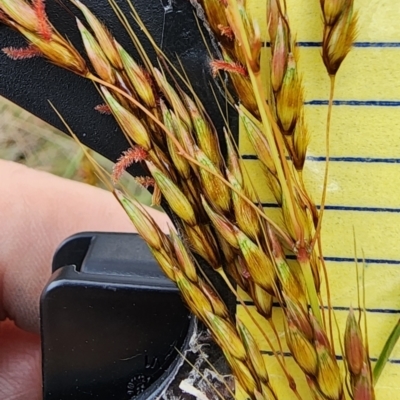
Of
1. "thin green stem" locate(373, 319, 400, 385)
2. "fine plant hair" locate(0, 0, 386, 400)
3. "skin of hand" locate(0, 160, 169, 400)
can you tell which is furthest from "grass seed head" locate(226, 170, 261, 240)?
"skin of hand" locate(0, 160, 169, 400)

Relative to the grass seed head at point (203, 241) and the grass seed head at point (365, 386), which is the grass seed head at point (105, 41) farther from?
the grass seed head at point (365, 386)

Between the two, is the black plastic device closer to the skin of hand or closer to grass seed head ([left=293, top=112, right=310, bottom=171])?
grass seed head ([left=293, top=112, right=310, bottom=171])

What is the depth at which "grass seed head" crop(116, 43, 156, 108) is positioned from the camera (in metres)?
0.33

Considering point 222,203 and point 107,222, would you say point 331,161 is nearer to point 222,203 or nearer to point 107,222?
point 222,203

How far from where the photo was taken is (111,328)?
43cm

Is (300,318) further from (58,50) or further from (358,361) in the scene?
(58,50)

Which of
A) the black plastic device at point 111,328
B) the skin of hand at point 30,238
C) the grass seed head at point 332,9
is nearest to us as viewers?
the grass seed head at point 332,9

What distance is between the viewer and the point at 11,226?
27.7 inches

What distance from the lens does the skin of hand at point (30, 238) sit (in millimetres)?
682

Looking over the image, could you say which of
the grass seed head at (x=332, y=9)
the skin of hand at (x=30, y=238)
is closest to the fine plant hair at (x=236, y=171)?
the grass seed head at (x=332, y=9)

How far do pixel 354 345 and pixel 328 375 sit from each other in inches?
0.8

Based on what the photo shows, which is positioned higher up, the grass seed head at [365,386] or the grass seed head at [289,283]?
the grass seed head at [289,283]

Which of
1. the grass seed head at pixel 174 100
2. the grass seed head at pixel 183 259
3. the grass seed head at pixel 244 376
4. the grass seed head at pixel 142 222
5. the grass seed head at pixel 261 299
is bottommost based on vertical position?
the grass seed head at pixel 244 376

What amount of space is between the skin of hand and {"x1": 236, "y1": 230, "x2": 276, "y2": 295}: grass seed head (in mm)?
336
